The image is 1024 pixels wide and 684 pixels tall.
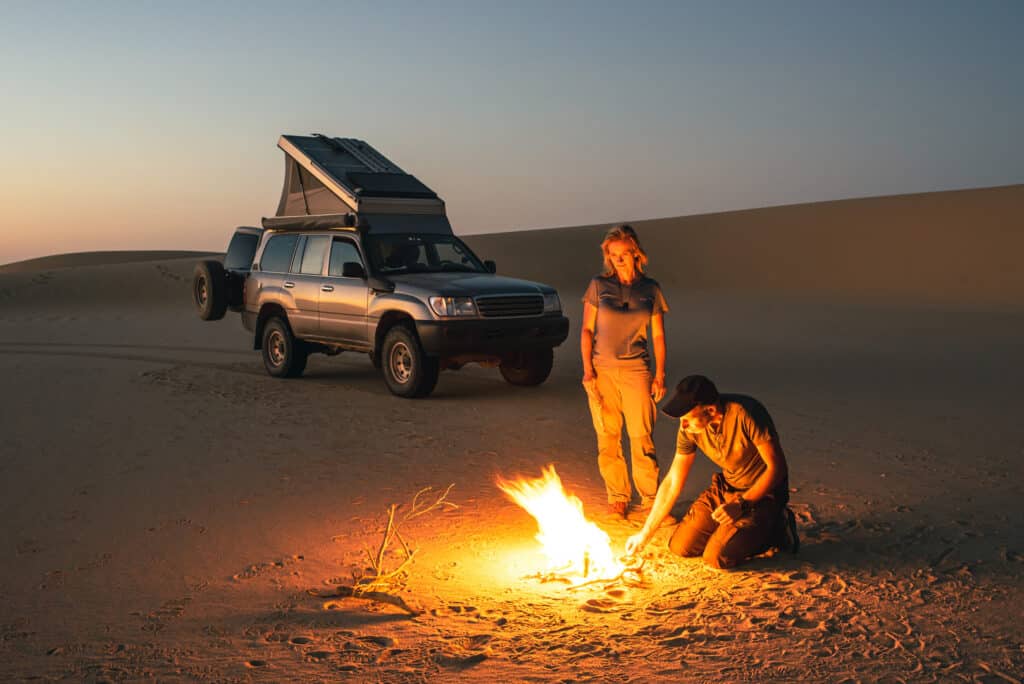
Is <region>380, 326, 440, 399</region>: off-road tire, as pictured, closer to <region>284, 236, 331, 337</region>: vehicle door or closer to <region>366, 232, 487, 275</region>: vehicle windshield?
<region>366, 232, 487, 275</region>: vehicle windshield

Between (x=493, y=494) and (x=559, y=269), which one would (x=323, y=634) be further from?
(x=559, y=269)

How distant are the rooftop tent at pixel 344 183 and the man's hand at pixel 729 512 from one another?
8341 mm

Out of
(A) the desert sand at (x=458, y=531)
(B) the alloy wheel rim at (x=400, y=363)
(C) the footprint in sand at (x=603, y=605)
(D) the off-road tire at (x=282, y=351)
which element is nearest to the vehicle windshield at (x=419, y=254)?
(B) the alloy wheel rim at (x=400, y=363)

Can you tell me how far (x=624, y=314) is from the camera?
6797 mm

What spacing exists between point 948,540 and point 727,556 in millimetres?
1589

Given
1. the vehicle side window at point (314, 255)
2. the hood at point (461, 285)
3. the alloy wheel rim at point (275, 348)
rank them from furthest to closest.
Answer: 1. the alloy wheel rim at point (275, 348)
2. the vehicle side window at point (314, 255)
3. the hood at point (461, 285)

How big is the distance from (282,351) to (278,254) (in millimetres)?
1399

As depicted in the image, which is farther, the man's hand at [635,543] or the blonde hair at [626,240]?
the blonde hair at [626,240]

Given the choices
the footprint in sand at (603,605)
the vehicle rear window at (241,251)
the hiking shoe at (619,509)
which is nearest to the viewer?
the footprint in sand at (603,605)

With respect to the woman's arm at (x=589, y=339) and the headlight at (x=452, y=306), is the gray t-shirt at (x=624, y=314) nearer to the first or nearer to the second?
the woman's arm at (x=589, y=339)

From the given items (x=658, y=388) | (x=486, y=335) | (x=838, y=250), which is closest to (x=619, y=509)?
(x=658, y=388)

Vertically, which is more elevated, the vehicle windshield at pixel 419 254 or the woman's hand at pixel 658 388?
the vehicle windshield at pixel 419 254

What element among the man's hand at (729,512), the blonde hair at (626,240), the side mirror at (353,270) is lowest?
the man's hand at (729,512)

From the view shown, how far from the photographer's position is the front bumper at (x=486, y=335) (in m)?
11.9
